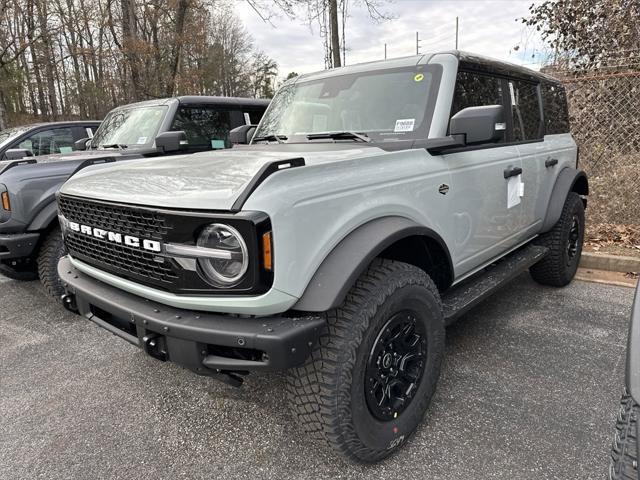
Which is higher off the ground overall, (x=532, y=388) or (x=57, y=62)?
(x=57, y=62)

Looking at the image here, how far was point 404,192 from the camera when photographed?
2.18 meters

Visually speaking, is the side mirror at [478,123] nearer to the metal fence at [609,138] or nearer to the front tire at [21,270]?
the front tire at [21,270]

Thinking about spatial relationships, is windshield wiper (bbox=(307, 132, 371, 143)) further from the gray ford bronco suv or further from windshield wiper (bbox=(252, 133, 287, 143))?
windshield wiper (bbox=(252, 133, 287, 143))

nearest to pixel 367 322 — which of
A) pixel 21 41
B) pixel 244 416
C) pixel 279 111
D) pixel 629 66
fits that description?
pixel 244 416

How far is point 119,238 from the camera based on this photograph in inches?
79.1

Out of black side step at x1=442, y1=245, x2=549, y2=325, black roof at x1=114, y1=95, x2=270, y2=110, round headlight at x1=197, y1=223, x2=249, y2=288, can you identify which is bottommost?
black side step at x1=442, y1=245, x2=549, y2=325

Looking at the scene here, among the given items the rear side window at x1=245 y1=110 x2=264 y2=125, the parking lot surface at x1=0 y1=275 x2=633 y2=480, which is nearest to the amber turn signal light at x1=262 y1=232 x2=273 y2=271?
the parking lot surface at x1=0 y1=275 x2=633 y2=480

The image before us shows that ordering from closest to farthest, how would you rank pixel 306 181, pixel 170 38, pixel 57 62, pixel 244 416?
pixel 306 181
pixel 244 416
pixel 170 38
pixel 57 62

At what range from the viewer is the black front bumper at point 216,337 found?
5.25 feet

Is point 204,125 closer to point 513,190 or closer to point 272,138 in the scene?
point 272,138

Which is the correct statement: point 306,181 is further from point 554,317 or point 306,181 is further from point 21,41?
point 21,41

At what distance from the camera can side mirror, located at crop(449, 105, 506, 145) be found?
7.36ft

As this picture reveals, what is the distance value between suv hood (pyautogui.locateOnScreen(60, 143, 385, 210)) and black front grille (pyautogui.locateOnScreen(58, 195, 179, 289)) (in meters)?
0.06

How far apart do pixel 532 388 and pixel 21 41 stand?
782 inches
